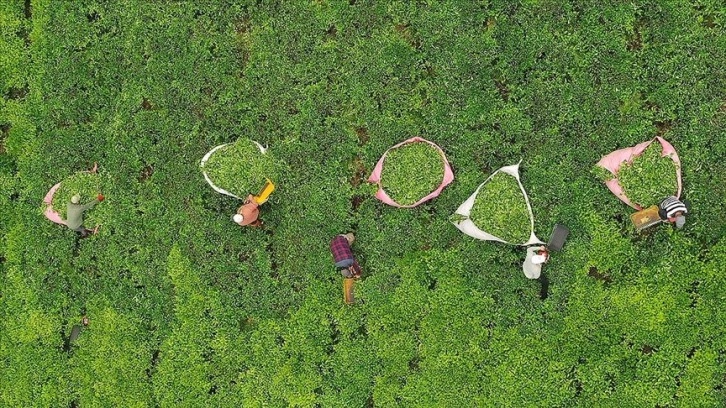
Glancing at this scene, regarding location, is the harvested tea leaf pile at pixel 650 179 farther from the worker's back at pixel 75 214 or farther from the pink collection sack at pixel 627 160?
the worker's back at pixel 75 214

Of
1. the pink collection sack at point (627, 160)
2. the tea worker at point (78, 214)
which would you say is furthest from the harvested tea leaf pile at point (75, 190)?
the pink collection sack at point (627, 160)

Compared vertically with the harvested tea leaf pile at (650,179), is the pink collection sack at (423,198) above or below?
below

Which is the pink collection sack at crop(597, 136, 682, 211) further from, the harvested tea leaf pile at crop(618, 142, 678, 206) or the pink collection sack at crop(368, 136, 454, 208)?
the pink collection sack at crop(368, 136, 454, 208)

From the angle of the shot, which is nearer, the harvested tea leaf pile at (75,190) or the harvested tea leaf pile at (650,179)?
the harvested tea leaf pile at (650,179)

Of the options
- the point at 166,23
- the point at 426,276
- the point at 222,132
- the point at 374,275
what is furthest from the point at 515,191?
the point at 166,23

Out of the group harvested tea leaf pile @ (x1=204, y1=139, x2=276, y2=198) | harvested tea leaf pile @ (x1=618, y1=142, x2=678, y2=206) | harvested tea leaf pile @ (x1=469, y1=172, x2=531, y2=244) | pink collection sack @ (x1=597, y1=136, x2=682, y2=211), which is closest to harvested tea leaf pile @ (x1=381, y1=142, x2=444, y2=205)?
harvested tea leaf pile @ (x1=469, y1=172, x2=531, y2=244)

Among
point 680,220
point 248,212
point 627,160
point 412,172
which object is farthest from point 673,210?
point 248,212

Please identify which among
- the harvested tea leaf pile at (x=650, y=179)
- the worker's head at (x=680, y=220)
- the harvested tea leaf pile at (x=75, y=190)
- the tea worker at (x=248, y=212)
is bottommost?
the harvested tea leaf pile at (x=75, y=190)
